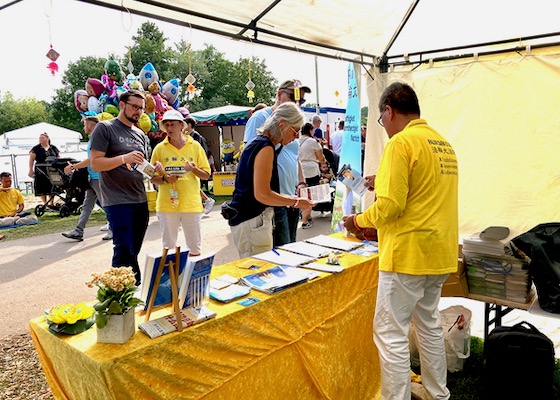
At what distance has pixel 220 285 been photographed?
1.96 m

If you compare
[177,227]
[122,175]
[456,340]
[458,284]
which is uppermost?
[122,175]

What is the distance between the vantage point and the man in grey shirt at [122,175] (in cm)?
311

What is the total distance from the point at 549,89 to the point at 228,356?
13.6ft

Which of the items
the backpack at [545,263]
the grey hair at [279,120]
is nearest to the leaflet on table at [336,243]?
the grey hair at [279,120]

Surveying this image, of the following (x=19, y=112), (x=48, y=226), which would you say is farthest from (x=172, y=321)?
(x=19, y=112)

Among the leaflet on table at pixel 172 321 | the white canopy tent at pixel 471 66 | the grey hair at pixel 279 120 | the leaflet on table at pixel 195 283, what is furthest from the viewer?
the white canopy tent at pixel 471 66

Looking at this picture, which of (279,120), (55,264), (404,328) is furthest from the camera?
(55,264)

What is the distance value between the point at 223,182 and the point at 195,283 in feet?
33.0

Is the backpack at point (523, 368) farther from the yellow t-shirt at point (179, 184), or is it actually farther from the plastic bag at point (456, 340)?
the yellow t-shirt at point (179, 184)

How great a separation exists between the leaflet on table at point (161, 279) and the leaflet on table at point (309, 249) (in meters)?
1.06

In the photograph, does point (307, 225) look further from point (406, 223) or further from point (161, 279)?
point (161, 279)

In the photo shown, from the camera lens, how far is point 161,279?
1558mm

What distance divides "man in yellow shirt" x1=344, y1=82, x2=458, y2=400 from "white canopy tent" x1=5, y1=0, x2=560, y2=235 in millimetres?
1769

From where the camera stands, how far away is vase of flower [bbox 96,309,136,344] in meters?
1.40
